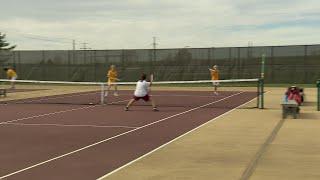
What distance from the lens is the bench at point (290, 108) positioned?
51.4 feet

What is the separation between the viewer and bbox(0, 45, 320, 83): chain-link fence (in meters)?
41.2

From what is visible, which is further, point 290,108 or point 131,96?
point 131,96

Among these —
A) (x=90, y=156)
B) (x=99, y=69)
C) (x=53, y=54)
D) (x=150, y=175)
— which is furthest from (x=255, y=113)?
(x=53, y=54)

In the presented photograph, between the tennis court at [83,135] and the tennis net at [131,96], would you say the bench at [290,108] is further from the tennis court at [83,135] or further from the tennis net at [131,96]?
the tennis net at [131,96]

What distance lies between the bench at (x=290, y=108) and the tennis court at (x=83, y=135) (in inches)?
71.5

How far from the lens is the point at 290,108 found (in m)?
15.9

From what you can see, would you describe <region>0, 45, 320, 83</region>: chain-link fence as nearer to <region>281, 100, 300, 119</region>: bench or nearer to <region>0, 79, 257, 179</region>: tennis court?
<region>0, 79, 257, 179</region>: tennis court

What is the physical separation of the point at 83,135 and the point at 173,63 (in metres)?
32.1

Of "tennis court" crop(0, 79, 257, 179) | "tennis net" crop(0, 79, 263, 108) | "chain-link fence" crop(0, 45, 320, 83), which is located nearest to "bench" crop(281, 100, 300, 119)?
"tennis court" crop(0, 79, 257, 179)

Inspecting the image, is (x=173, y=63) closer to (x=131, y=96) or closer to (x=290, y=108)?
(x=131, y=96)

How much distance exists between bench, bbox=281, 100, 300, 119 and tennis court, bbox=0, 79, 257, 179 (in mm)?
1816

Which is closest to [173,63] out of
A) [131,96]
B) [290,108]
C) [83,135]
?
[131,96]

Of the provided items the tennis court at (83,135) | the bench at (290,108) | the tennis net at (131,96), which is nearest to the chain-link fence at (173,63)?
the tennis net at (131,96)

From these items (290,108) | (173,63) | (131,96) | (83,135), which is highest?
(173,63)
